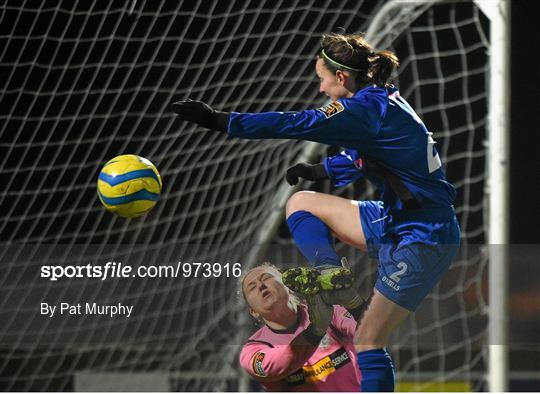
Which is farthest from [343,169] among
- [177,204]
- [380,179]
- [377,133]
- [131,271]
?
[177,204]

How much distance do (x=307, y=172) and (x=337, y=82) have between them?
40 cm

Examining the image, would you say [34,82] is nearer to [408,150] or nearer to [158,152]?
[158,152]

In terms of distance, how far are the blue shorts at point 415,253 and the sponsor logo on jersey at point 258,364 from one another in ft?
1.40

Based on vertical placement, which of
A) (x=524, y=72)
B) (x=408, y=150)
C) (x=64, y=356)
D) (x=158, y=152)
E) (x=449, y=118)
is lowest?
(x=64, y=356)

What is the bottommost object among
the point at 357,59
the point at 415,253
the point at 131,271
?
the point at 131,271

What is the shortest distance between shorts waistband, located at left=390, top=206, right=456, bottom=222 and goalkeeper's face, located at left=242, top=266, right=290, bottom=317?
17.5 inches

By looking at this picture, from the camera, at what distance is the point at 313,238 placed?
10.4ft

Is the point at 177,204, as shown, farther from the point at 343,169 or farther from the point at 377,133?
the point at 377,133

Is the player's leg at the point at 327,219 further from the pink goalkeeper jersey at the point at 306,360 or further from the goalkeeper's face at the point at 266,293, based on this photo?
the pink goalkeeper jersey at the point at 306,360

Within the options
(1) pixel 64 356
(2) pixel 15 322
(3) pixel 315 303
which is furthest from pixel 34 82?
(3) pixel 315 303

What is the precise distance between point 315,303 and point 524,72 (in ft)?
10.1

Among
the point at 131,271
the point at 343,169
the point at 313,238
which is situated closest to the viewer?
the point at 313,238

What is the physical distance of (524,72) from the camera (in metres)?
5.59

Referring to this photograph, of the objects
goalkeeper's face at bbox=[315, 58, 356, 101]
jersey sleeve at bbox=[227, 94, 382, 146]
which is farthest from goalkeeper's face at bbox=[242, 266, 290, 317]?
goalkeeper's face at bbox=[315, 58, 356, 101]
